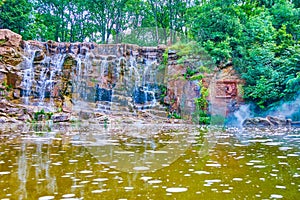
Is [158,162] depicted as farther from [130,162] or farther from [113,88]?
[113,88]

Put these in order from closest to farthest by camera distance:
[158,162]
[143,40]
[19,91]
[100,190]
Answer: [100,190] → [158,162] → [19,91] → [143,40]

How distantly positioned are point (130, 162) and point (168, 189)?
7.59ft

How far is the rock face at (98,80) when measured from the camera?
24.9 meters

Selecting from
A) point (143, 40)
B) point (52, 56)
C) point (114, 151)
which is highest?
point (143, 40)

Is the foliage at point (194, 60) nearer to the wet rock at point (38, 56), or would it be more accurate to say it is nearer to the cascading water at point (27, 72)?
the wet rock at point (38, 56)

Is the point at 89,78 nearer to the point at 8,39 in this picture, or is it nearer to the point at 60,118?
the point at 60,118

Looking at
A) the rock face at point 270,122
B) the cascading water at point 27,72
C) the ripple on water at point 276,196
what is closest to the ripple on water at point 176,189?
the ripple on water at point 276,196

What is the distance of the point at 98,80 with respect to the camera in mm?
27344

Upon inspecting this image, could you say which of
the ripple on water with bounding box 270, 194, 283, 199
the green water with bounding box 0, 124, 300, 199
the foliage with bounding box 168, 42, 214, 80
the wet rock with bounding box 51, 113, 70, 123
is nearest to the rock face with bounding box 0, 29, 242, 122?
the foliage with bounding box 168, 42, 214, 80

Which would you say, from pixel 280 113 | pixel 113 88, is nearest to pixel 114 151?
pixel 280 113

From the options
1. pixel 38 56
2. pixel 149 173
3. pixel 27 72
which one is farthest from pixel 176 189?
pixel 38 56

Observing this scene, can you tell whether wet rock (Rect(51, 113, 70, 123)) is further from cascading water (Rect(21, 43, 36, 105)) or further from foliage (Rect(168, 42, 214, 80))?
foliage (Rect(168, 42, 214, 80))

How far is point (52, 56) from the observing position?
27922mm

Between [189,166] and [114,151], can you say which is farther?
[114,151]
